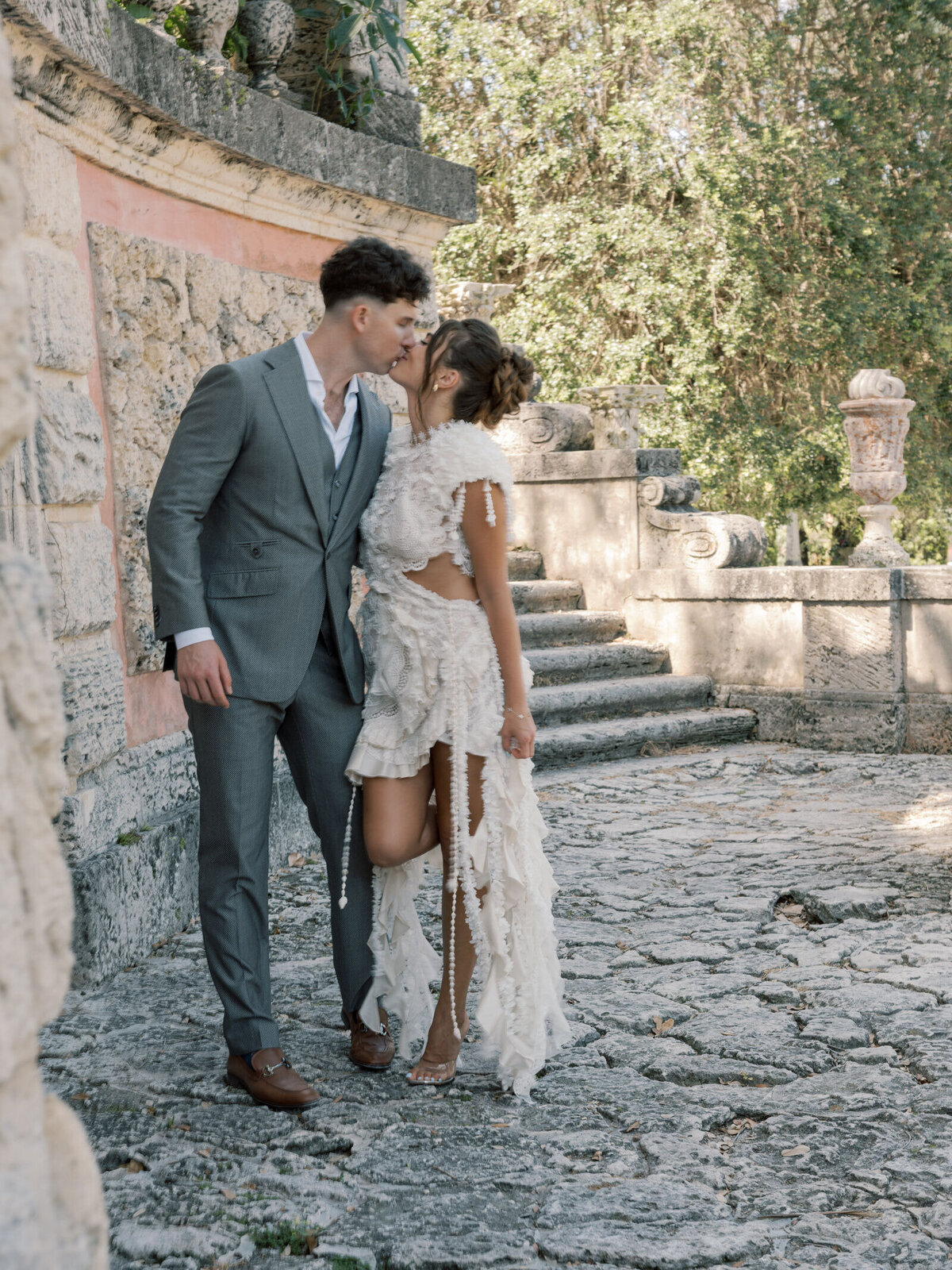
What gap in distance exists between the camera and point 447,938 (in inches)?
118

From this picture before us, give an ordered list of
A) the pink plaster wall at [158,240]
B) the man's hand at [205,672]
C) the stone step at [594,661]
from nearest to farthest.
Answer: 1. the man's hand at [205,672]
2. the pink plaster wall at [158,240]
3. the stone step at [594,661]

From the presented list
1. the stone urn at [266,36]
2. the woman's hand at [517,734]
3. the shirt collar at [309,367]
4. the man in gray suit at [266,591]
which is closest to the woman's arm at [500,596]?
the woman's hand at [517,734]

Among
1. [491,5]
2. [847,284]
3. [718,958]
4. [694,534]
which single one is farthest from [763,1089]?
[491,5]

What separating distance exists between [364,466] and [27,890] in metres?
2.04

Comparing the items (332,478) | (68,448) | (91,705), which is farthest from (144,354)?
A: (332,478)

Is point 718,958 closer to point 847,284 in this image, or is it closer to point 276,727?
point 276,727

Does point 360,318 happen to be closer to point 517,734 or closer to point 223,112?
point 517,734

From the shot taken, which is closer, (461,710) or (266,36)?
(461,710)

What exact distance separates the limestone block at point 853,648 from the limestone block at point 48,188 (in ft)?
15.8

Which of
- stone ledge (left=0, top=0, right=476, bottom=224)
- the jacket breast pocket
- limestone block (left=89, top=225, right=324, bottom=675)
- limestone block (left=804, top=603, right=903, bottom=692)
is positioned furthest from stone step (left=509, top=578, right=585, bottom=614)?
the jacket breast pocket

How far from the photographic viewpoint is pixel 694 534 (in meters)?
7.95

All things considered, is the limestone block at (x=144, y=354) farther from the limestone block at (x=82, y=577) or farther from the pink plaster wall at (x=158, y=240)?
the limestone block at (x=82, y=577)

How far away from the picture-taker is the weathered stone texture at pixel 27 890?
107cm

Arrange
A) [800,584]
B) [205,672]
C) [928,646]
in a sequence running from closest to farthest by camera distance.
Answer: [205,672] < [928,646] < [800,584]
